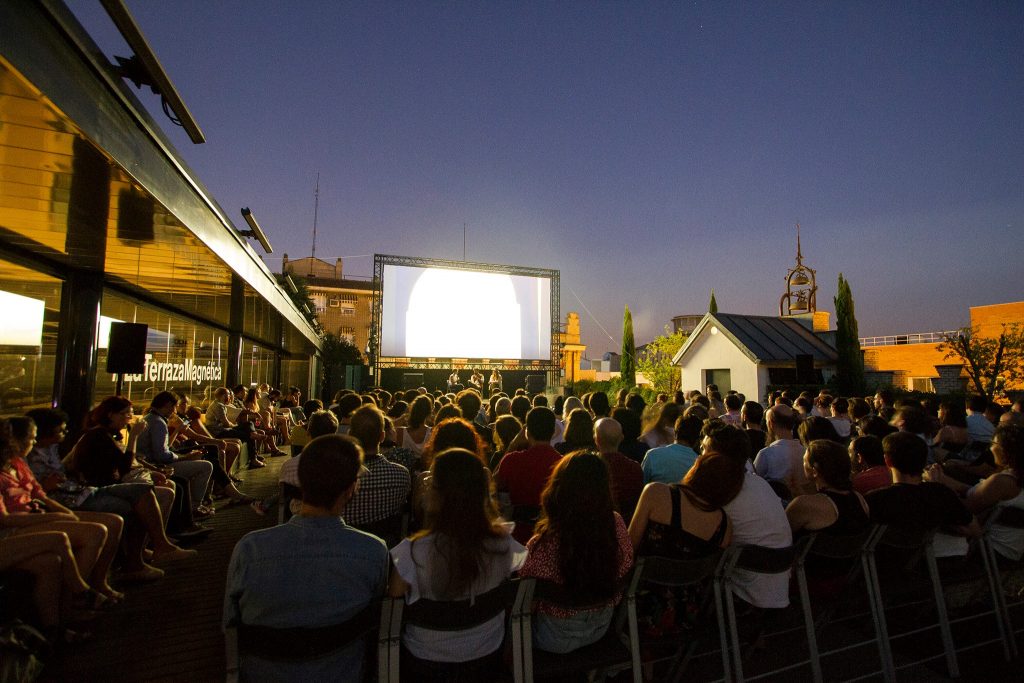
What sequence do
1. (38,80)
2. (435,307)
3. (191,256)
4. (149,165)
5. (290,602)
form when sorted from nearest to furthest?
1. (290,602)
2. (38,80)
3. (149,165)
4. (191,256)
5. (435,307)

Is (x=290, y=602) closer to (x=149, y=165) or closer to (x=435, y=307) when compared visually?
(x=149, y=165)

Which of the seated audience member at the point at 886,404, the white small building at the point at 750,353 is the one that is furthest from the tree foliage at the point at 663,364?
the seated audience member at the point at 886,404

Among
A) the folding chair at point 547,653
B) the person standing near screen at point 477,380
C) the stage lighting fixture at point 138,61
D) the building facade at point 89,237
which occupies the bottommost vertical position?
the folding chair at point 547,653

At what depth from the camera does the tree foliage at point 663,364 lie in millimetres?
25344

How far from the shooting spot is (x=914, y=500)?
8.80 feet

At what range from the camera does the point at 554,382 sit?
2195cm

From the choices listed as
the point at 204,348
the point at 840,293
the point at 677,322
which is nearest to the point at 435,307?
the point at 204,348

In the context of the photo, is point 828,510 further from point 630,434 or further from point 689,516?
point 630,434

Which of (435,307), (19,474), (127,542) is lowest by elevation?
(127,542)

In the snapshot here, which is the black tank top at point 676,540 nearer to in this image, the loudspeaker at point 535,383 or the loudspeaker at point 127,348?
the loudspeaker at point 127,348

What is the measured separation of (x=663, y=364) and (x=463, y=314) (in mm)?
12030

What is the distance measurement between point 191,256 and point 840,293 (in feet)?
71.8

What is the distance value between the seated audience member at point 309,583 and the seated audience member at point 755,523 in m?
1.62

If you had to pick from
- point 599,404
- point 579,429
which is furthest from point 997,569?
point 599,404
